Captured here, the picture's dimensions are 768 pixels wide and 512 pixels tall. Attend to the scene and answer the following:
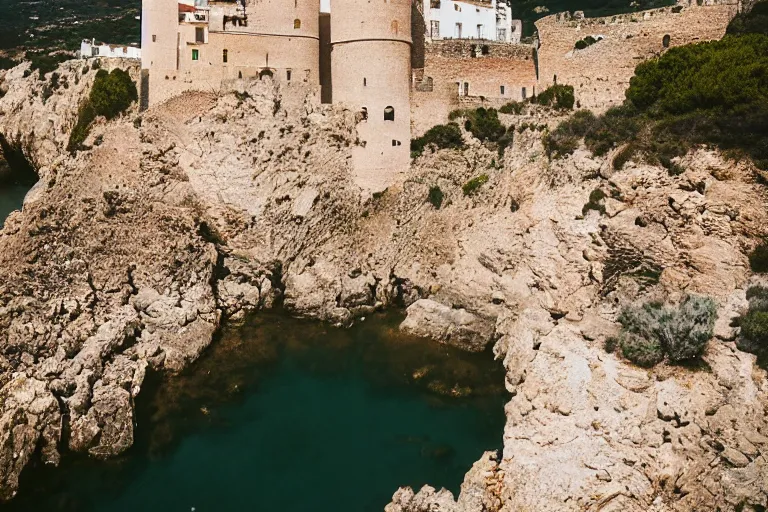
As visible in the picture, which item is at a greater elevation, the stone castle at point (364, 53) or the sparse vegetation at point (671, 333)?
the stone castle at point (364, 53)

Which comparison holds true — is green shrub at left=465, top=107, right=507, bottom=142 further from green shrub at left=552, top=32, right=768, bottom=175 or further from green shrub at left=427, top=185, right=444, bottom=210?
green shrub at left=552, top=32, right=768, bottom=175

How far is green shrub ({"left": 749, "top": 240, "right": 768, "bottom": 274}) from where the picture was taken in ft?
67.9

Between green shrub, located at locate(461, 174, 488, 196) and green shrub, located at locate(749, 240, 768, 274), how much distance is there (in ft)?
33.0

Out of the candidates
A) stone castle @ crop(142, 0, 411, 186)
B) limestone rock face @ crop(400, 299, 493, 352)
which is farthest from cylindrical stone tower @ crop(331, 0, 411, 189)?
limestone rock face @ crop(400, 299, 493, 352)

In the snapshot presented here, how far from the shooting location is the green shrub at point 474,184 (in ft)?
92.9

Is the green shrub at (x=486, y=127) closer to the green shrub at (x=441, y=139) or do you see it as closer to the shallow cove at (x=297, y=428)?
the green shrub at (x=441, y=139)

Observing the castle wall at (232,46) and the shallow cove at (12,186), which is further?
the shallow cove at (12,186)

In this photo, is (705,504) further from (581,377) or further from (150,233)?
(150,233)

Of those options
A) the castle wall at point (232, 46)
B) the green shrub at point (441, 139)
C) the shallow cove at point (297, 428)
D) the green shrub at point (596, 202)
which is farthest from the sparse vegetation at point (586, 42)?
the shallow cove at point (297, 428)

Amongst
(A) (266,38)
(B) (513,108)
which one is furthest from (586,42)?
(A) (266,38)

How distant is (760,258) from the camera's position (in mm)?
20766

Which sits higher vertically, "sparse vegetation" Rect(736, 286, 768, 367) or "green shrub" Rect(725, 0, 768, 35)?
"green shrub" Rect(725, 0, 768, 35)

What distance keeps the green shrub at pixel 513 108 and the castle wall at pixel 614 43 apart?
1.25 metres

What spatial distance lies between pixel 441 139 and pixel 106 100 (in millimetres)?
12934
